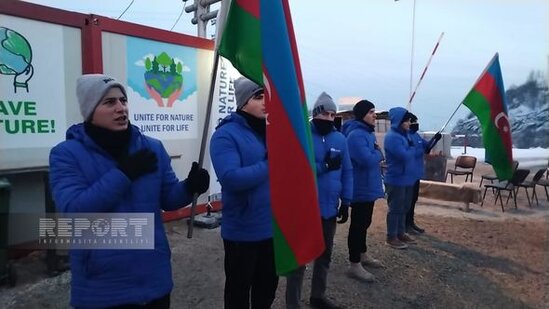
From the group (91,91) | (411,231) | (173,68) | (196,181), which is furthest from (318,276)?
(173,68)

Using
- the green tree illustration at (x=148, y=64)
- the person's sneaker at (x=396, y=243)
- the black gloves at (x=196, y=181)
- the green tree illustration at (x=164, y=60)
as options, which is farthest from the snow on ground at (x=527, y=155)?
the black gloves at (x=196, y=181)

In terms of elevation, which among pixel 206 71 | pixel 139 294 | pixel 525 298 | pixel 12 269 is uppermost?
pixel 206 71

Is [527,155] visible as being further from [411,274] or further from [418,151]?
[411,274]

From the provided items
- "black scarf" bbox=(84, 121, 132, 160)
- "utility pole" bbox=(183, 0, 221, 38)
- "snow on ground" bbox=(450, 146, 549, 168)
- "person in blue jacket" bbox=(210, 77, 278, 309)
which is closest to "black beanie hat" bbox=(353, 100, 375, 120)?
"person in blue jacket" bbox=(210, 77, 278, 309)

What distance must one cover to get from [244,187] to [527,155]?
72.7 ft

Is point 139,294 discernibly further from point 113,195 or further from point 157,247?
point 113,195

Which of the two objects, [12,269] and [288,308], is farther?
[12,269]

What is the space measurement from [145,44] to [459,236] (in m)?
5.72

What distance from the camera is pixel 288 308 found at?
3656mm

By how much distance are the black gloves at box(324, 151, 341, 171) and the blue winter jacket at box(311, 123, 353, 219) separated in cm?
3

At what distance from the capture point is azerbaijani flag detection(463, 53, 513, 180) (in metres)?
4.94

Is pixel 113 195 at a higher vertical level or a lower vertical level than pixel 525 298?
higher

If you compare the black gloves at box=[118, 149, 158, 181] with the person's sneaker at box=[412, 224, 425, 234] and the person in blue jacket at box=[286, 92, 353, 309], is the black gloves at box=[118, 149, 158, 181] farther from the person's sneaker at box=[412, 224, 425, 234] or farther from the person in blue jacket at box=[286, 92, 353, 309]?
the person's sneaker at box=[412, 224, 425, 234]

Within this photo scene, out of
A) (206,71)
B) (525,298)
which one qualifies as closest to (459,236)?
(525,298)
